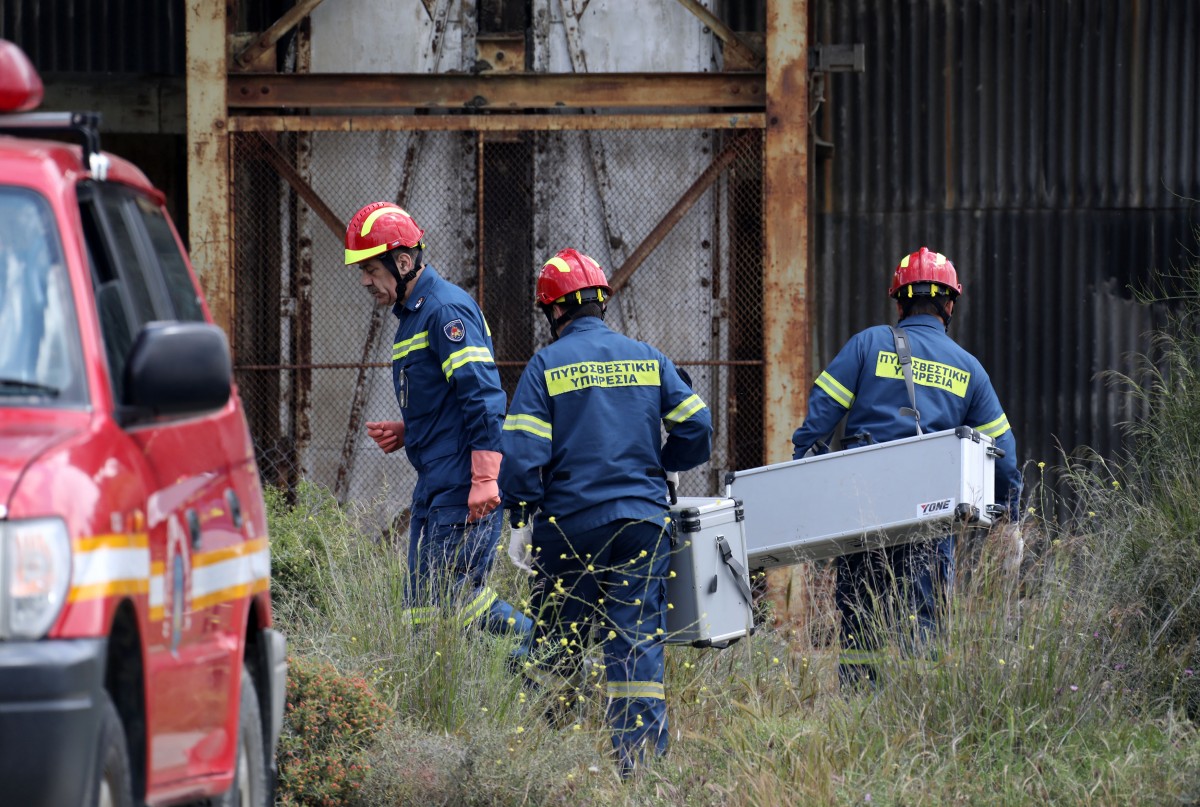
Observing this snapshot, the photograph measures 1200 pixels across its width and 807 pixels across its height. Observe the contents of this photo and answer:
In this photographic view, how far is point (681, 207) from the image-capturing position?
9461 mm

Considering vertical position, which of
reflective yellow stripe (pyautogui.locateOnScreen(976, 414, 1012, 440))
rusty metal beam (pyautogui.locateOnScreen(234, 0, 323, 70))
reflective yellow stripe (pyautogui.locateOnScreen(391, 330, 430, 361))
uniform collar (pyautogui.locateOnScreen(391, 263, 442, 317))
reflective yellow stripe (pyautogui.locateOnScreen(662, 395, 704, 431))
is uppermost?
rusty metal beam (pyautogui.locateOnScreen(234, 0, 323, 70))

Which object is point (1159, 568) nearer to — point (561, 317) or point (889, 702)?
point (889, 702)

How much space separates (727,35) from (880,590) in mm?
3627

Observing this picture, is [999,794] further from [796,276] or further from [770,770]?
[796,276]

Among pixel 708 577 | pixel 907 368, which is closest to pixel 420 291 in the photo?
pixel 708 577

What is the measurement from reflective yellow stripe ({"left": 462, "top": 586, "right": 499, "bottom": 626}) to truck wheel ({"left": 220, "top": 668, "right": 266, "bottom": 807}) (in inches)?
61.6

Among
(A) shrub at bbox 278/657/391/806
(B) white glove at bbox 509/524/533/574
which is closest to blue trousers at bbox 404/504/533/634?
(B) white glove at bbox 509/524/533/574

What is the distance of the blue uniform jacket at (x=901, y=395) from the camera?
7.40 m

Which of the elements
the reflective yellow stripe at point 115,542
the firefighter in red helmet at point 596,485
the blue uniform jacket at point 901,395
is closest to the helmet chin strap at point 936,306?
the blue uniform jacket at point 901,395

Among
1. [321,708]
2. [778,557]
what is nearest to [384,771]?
[321,708]

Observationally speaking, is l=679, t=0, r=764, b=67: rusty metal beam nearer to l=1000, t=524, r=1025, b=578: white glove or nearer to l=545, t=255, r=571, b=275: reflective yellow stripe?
l=545, t=255, r=571, b=275: reflective yellow stripe

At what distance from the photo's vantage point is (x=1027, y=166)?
10.6 m

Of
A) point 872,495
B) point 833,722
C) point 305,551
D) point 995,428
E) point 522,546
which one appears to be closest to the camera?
point 833,722

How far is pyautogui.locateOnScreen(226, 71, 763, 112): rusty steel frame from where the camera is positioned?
360 inches
